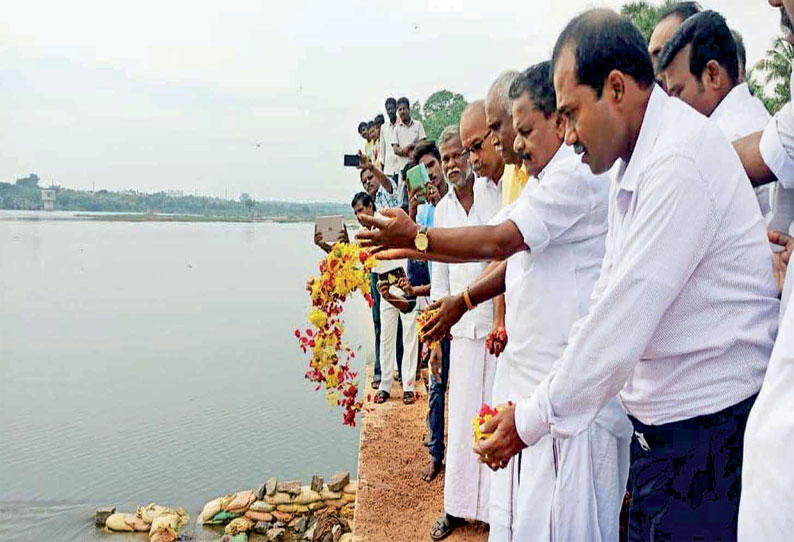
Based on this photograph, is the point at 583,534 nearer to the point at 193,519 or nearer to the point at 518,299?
the point at 518,299

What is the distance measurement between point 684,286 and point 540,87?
1.14 m

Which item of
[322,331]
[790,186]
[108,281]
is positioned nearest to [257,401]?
[322,331]

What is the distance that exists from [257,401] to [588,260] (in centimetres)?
1411

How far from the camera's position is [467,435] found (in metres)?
3.82

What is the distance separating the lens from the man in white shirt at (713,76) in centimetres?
236

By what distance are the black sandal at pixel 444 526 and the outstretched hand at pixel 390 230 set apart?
2125mm

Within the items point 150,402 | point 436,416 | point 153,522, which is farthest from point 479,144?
point 150,402

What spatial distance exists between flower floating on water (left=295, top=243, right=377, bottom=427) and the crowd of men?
5.61 ft

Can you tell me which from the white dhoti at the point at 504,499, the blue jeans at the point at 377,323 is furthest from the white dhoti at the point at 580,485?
the blue jeans at the point at 377,323

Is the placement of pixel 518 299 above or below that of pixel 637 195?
below

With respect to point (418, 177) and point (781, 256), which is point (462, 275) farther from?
point (781, 256)

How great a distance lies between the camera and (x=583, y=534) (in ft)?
7.75

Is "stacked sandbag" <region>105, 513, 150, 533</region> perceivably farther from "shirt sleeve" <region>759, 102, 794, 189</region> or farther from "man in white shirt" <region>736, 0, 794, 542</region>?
"man in white shirt" <region>736, 0, 794, 542</region>

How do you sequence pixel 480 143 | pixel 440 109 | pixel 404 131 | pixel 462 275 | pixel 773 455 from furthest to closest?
pixel 440 109, pixel 404 131, pixel 462 275, pixel 480 143, pixel 773 455
